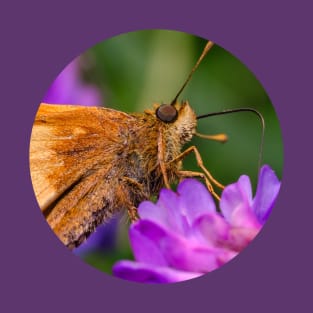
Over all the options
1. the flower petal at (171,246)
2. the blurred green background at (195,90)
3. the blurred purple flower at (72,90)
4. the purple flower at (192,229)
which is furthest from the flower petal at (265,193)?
the blurred purple flower at (72,90)

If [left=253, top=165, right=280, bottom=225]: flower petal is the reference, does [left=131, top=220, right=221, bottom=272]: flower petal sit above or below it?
below

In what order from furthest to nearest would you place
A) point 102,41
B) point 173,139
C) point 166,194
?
point 102,41, point 173,139, point 166,194

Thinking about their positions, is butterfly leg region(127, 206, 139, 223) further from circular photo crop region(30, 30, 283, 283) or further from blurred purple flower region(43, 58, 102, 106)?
blurred purple flower region(43, 58, 102, 106)

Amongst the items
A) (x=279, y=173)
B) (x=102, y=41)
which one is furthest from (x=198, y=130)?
(x=102, y=41)

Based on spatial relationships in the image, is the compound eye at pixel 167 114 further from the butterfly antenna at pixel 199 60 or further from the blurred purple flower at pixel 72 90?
the blurred purple flower at pixel 72 90

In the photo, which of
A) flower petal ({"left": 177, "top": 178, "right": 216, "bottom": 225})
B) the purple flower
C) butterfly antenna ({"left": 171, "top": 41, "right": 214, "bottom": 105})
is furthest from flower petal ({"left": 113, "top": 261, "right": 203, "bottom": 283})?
butterfly antenna ({"left": 171, "top": 41, "right": 214, "bottom": 105})

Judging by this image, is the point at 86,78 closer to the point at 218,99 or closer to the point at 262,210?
the point at 218,99
